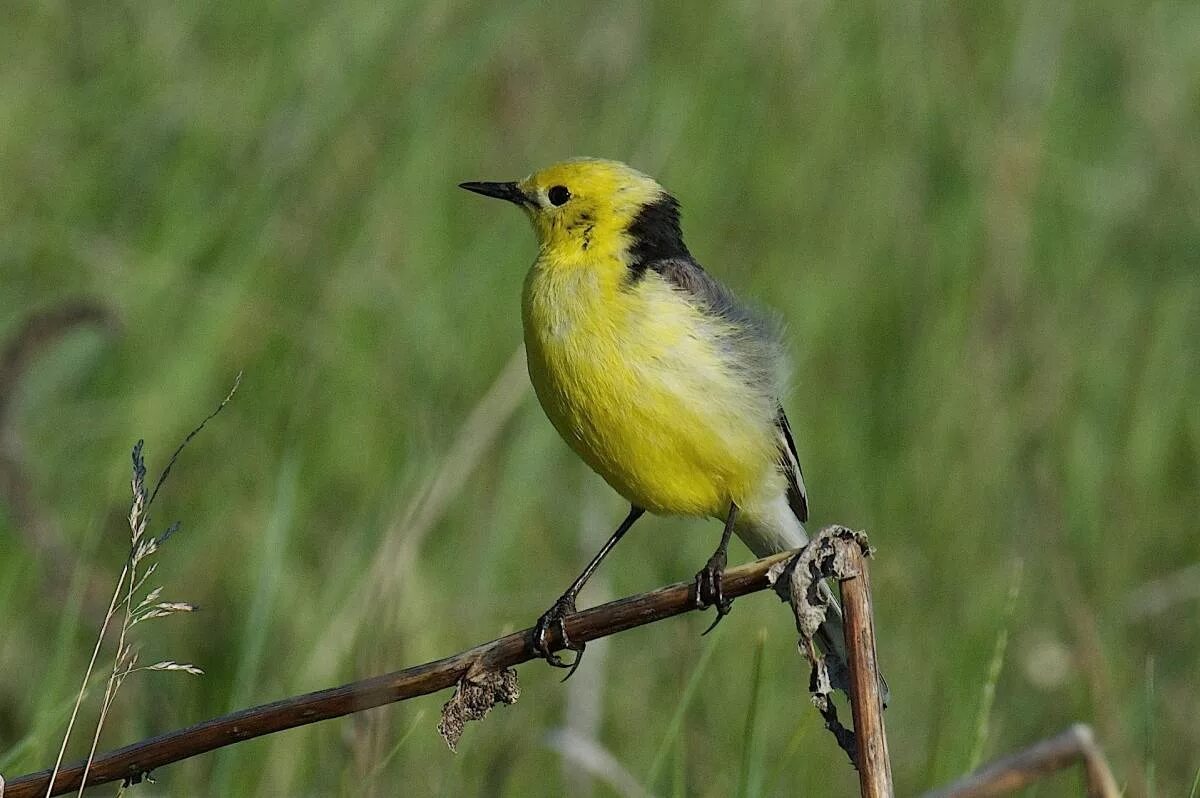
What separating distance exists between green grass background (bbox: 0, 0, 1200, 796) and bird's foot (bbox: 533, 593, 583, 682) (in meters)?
0.30

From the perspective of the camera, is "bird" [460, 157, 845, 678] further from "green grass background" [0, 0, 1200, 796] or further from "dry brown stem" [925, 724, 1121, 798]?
Result: "dry brown stem" [925, 724, 1121, 798]

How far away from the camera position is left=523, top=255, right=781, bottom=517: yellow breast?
3.89 meters

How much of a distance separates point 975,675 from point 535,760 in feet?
4.20

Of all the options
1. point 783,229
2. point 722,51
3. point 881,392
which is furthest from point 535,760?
point 722,51

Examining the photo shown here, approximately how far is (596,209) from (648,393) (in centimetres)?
85

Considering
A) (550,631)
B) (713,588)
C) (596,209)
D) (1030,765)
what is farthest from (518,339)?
(1030,765)

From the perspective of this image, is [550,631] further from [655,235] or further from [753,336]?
[655,235]

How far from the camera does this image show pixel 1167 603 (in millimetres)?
4805

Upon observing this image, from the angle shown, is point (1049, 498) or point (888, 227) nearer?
point (1049, 498)

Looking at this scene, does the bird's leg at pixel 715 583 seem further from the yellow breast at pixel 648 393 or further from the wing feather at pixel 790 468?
the wing feather at pixel 790 468

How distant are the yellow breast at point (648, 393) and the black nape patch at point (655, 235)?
0.49 ft

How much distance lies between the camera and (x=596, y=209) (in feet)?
15.1

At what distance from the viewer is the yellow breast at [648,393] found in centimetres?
389

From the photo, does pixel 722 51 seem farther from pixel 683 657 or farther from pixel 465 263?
pixel 683 657
